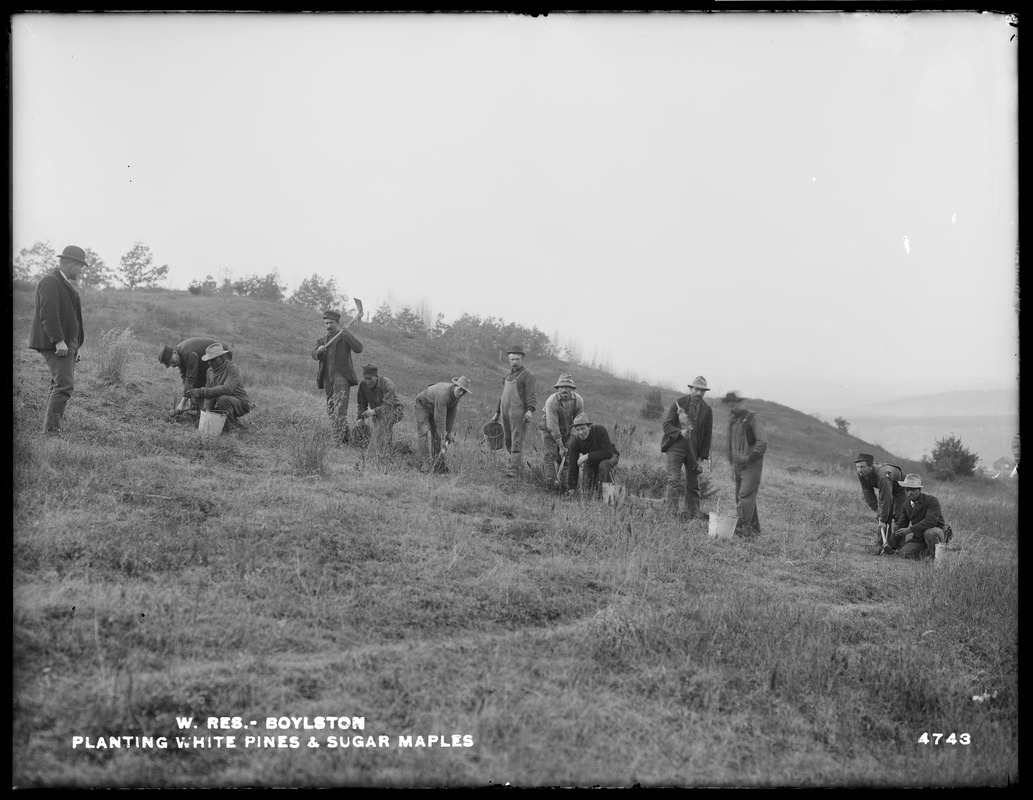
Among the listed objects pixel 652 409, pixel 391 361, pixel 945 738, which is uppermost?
pixel 391 361

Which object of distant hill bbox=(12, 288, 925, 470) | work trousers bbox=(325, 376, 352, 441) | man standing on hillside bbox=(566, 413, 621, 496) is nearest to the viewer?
man standing on hillside bbox=(566, 413, 621, 496)

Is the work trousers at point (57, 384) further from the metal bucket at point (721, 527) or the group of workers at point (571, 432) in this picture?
the metal bucket at point (721, 527)

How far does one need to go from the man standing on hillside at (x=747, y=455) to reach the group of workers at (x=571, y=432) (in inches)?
0.5

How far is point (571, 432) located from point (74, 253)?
224 inches

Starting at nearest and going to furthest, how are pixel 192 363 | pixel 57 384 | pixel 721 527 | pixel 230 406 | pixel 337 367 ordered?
1. pixel 57 384
2. pixel 721 527
3. pixel 230 406
4. pixel 192 363
5. pixel 337 367

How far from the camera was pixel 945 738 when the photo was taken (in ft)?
15.2

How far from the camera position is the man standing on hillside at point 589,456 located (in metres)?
8.88

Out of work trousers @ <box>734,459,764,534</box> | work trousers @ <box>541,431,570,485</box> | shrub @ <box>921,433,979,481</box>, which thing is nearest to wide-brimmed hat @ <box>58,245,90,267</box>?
work trousers @ <box>541,431,570,485</box>

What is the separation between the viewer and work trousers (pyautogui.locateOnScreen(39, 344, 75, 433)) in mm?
7312

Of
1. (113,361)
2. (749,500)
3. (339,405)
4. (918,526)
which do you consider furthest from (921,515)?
(113,361)

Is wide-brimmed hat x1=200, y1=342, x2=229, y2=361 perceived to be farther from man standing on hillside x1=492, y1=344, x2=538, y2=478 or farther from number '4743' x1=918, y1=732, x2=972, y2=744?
number '4743' x1=918, y1=732, x2=972, y2=744

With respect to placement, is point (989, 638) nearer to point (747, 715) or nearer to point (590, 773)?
point (747, 715)

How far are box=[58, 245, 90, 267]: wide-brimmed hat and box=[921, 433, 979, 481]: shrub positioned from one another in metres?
20.4

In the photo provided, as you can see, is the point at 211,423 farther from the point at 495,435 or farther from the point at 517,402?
the point at 517,402
